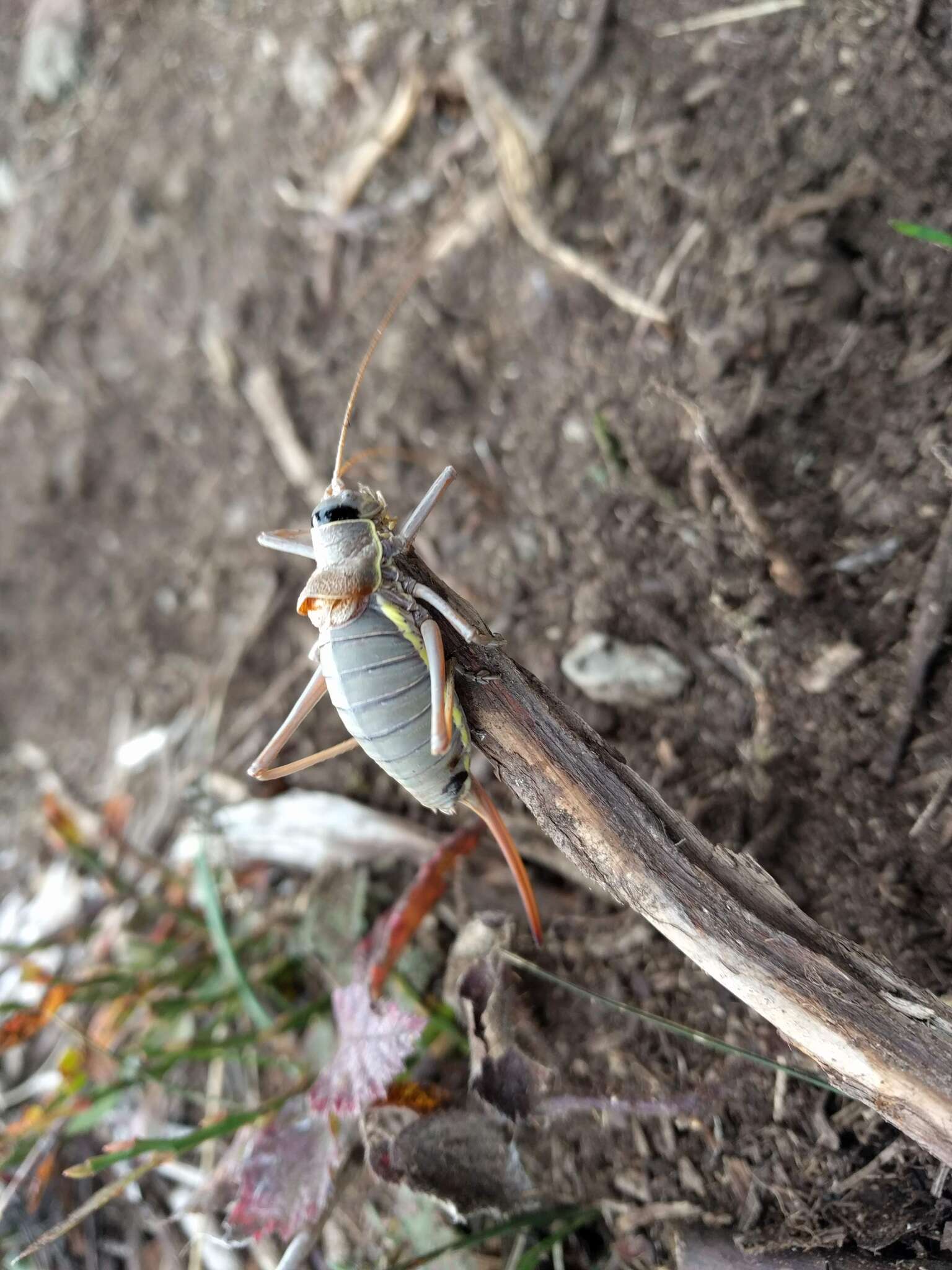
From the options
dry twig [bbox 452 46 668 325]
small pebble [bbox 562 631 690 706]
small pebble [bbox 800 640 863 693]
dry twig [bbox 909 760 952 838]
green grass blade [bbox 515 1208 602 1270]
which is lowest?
green grass blade [bbox 515 1208 602 1270]

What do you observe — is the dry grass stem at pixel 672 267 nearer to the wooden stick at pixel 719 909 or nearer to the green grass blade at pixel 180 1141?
the wooden stick at pixel 719 909

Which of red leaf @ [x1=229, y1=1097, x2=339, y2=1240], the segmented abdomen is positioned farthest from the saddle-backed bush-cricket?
red leaf @ [x1=229, y1=1097, x2=339, y2=1240]

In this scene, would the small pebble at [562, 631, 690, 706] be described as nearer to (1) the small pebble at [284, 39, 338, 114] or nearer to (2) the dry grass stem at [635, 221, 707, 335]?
(2) the dry grass stem at [635, 221, 707, 335]

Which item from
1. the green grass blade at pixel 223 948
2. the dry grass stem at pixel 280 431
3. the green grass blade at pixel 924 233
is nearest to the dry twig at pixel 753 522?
the green grass blade at pixel 924 233

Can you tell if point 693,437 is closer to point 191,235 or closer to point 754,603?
point 754,603

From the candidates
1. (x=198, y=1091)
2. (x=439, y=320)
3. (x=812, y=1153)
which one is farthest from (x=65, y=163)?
(x=812, y=1153)

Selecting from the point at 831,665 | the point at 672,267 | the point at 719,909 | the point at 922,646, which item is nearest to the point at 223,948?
the point at 719,909

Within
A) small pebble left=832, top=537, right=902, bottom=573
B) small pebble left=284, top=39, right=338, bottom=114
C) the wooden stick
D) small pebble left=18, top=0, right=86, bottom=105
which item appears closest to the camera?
the wooden stick

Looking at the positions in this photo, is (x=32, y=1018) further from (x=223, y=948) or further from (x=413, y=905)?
(x=413, y=905)
